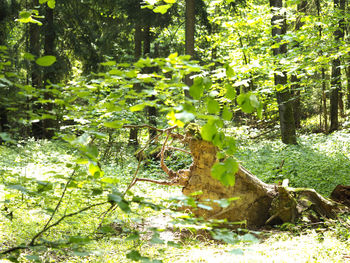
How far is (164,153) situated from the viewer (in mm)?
9016

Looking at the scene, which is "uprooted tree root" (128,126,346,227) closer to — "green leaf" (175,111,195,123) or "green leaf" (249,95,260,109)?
"green leaf" (249,95,260,109)

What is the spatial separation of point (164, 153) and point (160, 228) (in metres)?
6.67

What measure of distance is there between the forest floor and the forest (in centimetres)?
3

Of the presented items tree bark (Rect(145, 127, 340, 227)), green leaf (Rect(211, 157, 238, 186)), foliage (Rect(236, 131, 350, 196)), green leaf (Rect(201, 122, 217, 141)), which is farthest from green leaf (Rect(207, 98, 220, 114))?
foliage (Rect(236, 131, 350, 196))

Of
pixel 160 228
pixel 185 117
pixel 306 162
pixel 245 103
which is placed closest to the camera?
pixel 185 117

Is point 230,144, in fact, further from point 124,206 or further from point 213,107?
point 124,206

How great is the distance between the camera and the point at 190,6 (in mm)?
10375

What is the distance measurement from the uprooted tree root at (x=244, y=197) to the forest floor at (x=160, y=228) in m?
0.28

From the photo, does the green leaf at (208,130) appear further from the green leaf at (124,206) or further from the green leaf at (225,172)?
the green leaf at (124,206)

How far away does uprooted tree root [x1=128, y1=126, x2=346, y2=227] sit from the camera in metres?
5.67

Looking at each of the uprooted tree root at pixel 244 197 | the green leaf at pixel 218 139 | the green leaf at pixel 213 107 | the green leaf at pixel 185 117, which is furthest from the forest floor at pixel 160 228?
the green leaf at pixel 185 117

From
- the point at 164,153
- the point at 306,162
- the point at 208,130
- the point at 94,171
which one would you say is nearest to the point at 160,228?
the point at 94,171

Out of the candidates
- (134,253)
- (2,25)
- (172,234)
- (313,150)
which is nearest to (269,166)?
(313,150)

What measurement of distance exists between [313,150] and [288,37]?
4.81 metres
